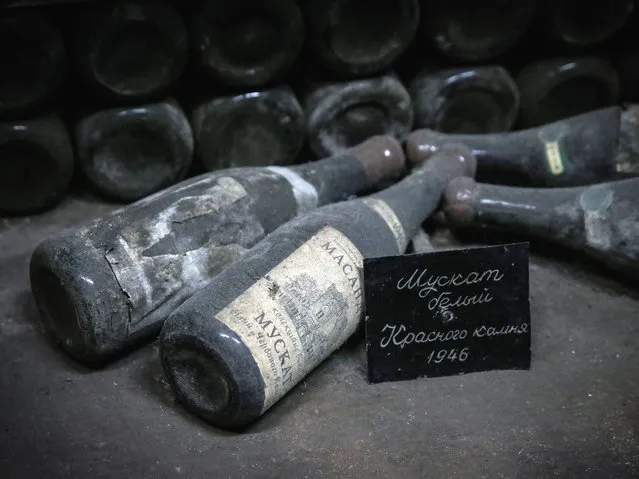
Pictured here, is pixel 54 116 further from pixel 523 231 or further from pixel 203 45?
pixel 523 231

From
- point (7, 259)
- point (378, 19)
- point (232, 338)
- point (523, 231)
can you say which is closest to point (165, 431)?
point (232, 338)

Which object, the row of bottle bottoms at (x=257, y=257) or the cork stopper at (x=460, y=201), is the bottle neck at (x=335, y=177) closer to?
the row of bottle bottoms at (x=257, y=257)

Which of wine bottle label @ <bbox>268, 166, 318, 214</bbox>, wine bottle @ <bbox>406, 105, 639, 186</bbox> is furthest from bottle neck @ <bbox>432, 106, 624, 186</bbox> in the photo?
wine bottle label @ <bbox>268, 166, 318, 214</bbox>

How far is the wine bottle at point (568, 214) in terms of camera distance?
1188mm

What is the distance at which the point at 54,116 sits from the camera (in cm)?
139

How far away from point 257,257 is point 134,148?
1.84 feet

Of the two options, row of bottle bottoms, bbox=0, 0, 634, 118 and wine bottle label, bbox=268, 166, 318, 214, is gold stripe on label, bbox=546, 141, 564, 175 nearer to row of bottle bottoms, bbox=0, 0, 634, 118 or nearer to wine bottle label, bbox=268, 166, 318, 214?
row of bottle bottoms, bbox=0, 0, 634, 118

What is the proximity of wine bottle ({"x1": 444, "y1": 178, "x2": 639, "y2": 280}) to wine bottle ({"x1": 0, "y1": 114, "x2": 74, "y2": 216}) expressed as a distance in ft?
2.41

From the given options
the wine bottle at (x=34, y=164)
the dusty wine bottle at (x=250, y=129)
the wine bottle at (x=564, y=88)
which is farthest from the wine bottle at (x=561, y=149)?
the wine bottle at (x=34, y=164)

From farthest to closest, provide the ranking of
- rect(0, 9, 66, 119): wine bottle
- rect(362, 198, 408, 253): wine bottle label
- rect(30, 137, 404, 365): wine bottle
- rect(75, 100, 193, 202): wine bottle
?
rect(75, 100, 193, 202): wine bottle
rect(0, 9, 66, 119): wine bottle
rect(362, 198, 408, 253): wine bottle label
rect(30, 137, 404, 365): wine bottle

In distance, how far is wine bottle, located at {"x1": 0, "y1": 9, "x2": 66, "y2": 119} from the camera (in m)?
1.26

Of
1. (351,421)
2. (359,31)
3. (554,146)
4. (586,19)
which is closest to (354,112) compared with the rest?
(359,31)

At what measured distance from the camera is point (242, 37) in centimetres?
137

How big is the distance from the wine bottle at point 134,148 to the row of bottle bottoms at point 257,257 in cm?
26
